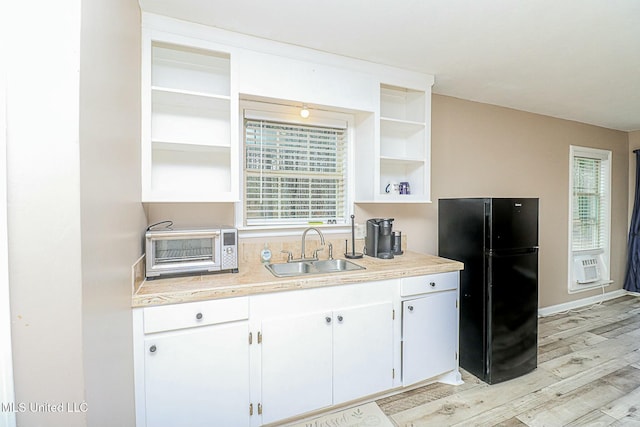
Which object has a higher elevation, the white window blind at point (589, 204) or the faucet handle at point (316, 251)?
the white window blind at point (589, 204)

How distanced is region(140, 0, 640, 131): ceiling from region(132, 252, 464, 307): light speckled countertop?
60.9 inches

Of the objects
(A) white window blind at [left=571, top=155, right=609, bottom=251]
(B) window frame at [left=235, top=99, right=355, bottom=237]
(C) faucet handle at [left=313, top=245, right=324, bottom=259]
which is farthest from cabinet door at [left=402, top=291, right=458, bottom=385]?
(A) white window blind at [left=571, top=155, right=609, bottom=251]

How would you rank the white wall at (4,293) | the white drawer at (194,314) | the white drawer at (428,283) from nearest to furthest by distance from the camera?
the white wall at (4,293) < the white drawer at (194,314) < the white drawer at (428,283)

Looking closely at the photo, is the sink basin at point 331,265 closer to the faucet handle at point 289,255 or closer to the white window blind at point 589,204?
the faucet handle at point 289,255

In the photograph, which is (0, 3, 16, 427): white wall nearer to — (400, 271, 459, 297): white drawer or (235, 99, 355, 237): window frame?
(235, 99, 355, 237): window frame

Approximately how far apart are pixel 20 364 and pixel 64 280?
0.23 metres

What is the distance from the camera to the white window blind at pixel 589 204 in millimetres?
3906

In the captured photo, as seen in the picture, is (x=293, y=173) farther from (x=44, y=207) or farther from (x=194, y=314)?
(x=44, y=207)

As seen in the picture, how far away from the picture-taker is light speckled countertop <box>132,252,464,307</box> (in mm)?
1450

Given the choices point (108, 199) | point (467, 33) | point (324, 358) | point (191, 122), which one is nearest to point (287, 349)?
point (324, 358)

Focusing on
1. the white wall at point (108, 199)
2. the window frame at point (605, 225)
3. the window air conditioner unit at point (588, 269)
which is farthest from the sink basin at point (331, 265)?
the window air conditioner unit at point (588, 269)

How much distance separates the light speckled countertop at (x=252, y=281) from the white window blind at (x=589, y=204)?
3080 millimetres

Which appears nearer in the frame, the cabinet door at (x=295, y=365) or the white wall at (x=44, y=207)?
the white wall at (x=44, y=207)

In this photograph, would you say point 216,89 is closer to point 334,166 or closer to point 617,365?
point 334,166
